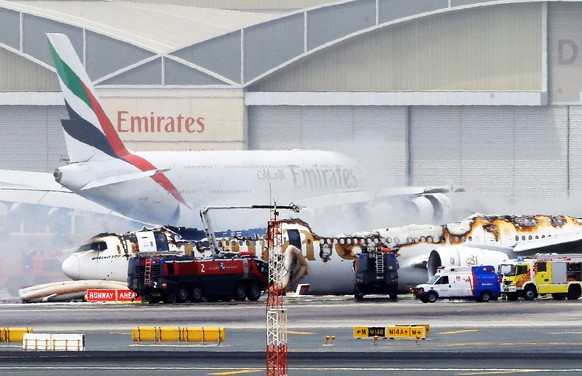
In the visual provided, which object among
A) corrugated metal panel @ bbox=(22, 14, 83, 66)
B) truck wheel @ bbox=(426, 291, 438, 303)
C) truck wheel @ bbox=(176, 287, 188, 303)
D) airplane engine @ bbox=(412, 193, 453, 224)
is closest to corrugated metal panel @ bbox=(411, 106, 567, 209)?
airplane engine @ bbox=(412, 193, 453, 224)

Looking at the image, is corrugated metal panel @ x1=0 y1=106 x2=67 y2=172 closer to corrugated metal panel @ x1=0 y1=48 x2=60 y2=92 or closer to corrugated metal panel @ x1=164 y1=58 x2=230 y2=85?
corrugated metal panel @ x1=0 y1=48 x2=60 y2=92

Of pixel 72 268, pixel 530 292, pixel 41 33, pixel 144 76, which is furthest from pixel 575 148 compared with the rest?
pixel 72 268

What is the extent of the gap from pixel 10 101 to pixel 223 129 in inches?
622

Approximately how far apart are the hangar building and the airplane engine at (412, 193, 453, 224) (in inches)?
525

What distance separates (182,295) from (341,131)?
41694 mm

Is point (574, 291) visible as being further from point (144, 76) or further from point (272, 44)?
point (144, 76)

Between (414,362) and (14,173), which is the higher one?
(14,173)

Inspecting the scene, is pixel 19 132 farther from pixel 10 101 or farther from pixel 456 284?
pixel 456 284

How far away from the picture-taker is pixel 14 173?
9362cm

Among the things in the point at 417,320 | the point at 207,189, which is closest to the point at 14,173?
the point at 207,189

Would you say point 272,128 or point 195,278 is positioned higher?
point 272,128

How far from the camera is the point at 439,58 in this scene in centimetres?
10656

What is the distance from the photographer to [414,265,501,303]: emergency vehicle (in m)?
66.8

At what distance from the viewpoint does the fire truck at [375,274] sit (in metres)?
69.0
